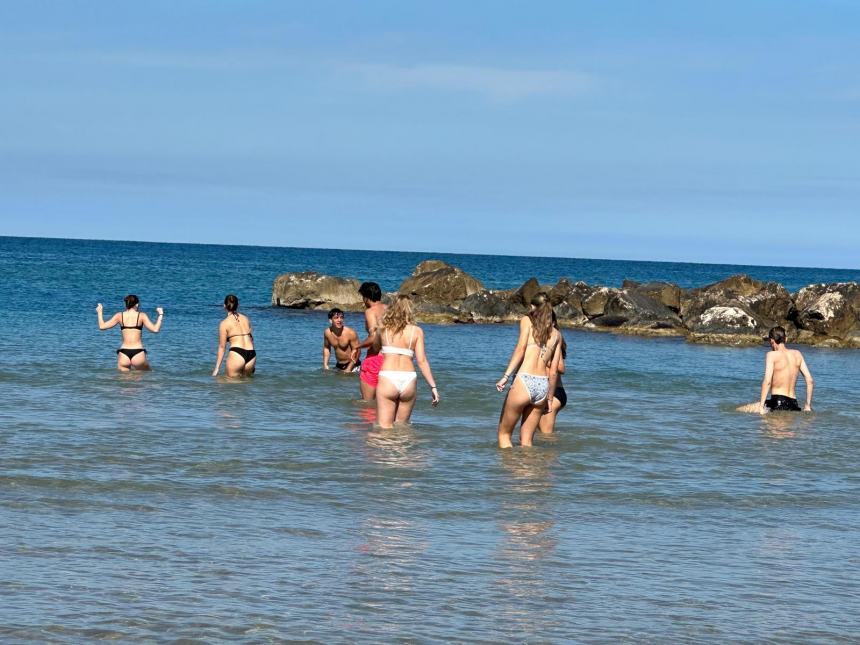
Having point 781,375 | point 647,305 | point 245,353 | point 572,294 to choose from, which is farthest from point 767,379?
point 572,294

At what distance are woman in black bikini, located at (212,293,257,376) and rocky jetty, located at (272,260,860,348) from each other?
1327cm

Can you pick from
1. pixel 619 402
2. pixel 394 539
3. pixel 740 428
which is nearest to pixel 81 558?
pixel 394 539

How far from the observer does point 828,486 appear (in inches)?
471

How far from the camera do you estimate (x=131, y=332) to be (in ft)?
67.5

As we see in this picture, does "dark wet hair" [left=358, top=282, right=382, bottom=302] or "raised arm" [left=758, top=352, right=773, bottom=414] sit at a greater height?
"dark wet hair" [left=358, top=282, right=382, bottom=302]

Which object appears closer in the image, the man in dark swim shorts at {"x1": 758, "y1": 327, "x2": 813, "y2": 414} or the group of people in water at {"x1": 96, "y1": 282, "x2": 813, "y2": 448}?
the group of people in water at {"x1": 96, "y1": 282, "x2": 813, "y2": 448}

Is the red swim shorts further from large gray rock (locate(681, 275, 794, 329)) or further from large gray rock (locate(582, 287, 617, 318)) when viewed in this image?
large gray rock (locate(582, 287, 617, 318))

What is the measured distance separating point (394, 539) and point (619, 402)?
11.7 metres

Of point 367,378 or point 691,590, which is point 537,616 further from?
point 367,378

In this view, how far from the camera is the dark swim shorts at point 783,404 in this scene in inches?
712

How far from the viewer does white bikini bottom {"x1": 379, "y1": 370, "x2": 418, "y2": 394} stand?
534 inches

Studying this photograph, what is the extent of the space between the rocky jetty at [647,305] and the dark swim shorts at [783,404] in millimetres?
14483

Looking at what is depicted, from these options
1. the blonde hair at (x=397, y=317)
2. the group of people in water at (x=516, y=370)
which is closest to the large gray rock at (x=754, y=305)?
the group of people in water at (x=516, y=370)

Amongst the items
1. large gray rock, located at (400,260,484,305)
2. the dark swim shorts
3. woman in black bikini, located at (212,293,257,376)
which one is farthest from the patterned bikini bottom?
large gray rock, located at (400,260,484,305)
